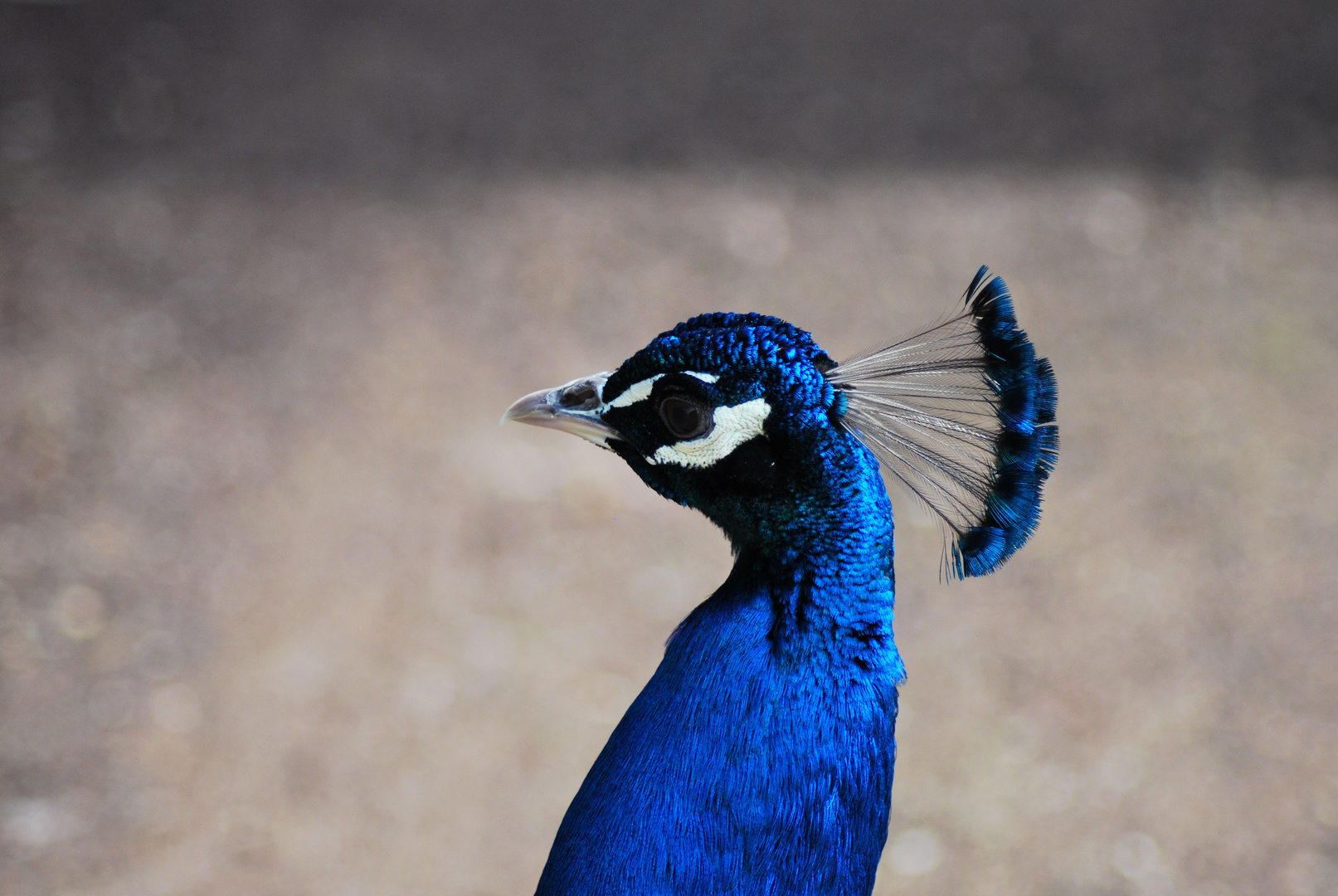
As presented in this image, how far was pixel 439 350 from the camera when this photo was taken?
8.77ft

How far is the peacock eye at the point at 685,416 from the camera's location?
0.88 m

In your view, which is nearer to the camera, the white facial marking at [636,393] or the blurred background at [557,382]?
the white facial marking at [636,393]

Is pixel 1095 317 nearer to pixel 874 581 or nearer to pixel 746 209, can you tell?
pixel 746 209

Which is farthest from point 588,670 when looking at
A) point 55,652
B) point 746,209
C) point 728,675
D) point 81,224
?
point 81,224

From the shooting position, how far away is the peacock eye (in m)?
0.88

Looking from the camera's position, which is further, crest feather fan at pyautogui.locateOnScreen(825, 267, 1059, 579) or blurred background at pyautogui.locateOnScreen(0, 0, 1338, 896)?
blurred background at pyautogui.locateOnScreen(0, 0, 1338, 896)

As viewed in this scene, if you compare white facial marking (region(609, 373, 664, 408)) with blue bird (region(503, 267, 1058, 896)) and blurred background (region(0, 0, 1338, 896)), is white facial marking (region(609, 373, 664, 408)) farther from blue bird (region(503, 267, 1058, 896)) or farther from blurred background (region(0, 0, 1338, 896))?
blurred background (region(0, 0, 1338, 896))

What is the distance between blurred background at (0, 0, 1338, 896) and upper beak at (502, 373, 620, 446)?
3.42ft

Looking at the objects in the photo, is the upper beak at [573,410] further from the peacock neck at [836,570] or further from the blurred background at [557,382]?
the blurred background at [557,382]

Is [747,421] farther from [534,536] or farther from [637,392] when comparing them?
[534,536]

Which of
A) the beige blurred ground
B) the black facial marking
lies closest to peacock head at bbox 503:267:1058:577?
the black facial marking

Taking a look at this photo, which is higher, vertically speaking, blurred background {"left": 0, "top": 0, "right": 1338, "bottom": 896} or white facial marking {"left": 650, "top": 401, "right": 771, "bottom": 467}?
blurred background {"left": 0, "top": 0, "right": 1338, "bottom": 896}

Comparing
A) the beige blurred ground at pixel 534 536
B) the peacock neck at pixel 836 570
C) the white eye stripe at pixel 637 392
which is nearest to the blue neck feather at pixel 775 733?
the peacock neck at pixel 836 570

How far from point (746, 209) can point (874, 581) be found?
2316 mm
